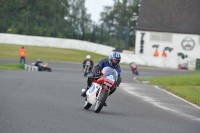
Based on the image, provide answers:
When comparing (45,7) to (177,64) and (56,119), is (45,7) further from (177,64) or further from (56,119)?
(56,119)

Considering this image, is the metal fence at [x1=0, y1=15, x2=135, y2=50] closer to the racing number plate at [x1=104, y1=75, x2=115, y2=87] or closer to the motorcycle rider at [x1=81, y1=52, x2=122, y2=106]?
the motorcycle rider at [x1=81, y1=52, x2=122, y2=106]

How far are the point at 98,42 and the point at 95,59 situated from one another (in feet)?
27.7

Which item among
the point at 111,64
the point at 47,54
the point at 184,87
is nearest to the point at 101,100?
the point at 111,64

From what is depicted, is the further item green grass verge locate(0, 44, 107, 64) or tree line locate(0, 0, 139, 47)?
tree line locate(0, 0, 139, 47)

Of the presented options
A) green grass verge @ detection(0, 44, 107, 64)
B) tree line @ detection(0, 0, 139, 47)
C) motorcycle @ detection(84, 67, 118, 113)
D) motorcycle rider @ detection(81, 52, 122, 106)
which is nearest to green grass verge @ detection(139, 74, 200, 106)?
motorcycle rider @ detection(81, 52, 122, 106)

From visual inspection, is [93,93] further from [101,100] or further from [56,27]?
[56,27]

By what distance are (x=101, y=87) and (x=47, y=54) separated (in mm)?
46107

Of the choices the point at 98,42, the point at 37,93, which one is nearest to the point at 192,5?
the point at 98,42

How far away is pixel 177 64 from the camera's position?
55.2 meters

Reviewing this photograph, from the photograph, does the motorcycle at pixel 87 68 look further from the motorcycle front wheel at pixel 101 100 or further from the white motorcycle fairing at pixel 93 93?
the motorcycle front wheel at pixel 101 100

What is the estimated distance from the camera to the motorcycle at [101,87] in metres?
13.8

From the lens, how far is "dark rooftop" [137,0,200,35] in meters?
63.7

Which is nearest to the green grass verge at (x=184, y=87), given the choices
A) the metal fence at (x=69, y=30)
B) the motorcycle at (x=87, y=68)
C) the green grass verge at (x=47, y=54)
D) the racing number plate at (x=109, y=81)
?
the motorcycle at (x=87, y=68)

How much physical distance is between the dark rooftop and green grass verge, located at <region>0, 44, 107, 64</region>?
6.87 meters
